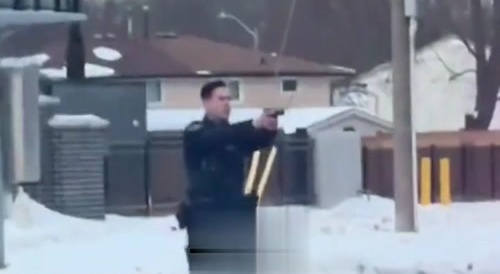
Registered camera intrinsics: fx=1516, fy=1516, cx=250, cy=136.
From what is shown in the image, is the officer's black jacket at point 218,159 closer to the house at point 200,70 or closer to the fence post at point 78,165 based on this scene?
the fence post at point 78,165

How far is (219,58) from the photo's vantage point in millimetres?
24750

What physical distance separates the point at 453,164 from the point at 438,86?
6.52 meters

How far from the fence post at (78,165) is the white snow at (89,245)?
1.41ft

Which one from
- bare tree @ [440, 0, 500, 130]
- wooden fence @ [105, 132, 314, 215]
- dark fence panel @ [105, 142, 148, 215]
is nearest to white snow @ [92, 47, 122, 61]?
wooden fence @ [105, 132, 314, 215]

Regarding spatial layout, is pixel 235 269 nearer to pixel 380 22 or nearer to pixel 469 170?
pixel 469 170

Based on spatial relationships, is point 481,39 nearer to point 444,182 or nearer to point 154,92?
point 444,182

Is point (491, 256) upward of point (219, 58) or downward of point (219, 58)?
downward

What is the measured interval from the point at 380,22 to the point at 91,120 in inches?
326

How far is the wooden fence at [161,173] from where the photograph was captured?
790 inches

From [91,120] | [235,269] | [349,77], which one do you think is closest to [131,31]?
[349,77]

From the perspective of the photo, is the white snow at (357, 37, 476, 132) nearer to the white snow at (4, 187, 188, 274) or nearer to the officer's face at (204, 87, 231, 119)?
the white snow at (4, 187, 188, 274)

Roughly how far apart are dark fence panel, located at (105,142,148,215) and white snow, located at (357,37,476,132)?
167 inches

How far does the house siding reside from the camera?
892 inches

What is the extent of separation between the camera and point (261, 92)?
22.8 metres
